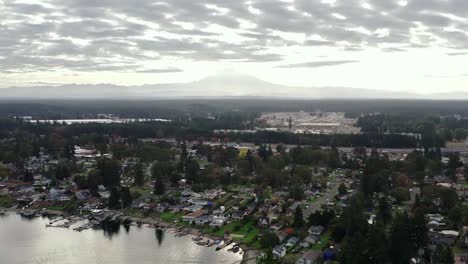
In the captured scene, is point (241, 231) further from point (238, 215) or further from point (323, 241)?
point (323, 241)

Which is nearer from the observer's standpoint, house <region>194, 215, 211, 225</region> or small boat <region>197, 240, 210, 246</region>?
small boat <region>197, 240, 210, 246</region>

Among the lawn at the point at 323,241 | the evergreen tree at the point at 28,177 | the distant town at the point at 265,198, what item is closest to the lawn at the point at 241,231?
the distant town at the point at 265,198

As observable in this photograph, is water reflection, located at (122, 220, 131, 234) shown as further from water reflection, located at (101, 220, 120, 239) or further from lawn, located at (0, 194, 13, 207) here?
lawn, located at (0, 194, 13, 207)

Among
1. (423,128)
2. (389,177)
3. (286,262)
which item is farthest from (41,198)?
(423,128)

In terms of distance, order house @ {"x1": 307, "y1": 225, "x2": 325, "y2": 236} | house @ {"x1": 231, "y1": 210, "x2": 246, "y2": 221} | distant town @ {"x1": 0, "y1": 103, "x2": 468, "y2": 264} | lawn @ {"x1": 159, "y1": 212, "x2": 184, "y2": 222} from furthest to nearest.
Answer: lawn @ {"x1": 159, "y1": 212, "x2": 184, "y2": 222} < house @ {"x1": 231, "y1": 210, "x2": 246, "y2": 221} < house @ {"x1": 307, "y1": 225, "x2": 325, "y2": 236} < distant town @ {"x1": 0, "y1": 103, "x2": 468, "y2": 264}

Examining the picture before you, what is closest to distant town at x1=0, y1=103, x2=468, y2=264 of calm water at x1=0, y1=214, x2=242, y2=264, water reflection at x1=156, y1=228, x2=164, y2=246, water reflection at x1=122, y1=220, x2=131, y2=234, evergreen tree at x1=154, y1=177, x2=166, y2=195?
evergreen tree at x1=154, y1=177, x2=166, y2=195

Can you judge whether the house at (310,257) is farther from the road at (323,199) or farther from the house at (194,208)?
the house at (194,208)
